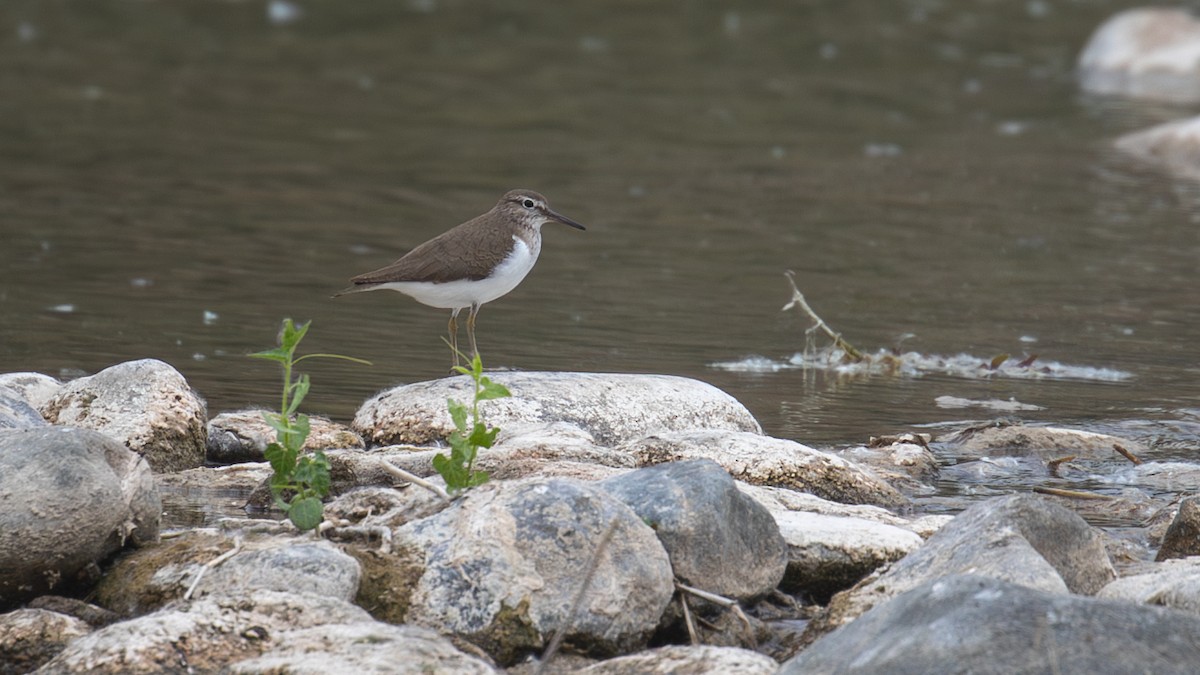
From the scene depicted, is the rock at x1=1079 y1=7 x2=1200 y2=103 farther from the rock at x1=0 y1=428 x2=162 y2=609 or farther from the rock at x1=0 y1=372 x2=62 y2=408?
the rock at x1=0 y1=428 x2=162 y2=609

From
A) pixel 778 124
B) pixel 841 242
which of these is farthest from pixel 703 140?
pixel 841 242

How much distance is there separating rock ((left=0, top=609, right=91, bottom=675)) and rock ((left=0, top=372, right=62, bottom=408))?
2466mm

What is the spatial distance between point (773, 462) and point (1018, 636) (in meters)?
2.56

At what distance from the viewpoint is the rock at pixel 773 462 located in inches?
260

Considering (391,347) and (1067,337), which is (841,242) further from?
(391,347)

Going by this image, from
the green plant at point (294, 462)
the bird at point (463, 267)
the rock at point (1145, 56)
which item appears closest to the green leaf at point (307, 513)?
the green plant at point (294, 462)

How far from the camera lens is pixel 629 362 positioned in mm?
9414

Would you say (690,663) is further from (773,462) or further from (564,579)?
(773,462)

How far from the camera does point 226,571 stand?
16.8 ft

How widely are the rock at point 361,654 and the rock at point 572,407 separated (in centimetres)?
250

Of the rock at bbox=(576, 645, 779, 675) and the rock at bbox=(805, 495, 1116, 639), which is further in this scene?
the rock at bbox=(805, 495, 1116, 639)

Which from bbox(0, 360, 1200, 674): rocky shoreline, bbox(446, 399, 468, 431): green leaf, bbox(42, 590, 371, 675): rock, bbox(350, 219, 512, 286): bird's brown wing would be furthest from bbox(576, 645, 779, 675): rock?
bbox(350, 219, 512, 286): bird's brown wing

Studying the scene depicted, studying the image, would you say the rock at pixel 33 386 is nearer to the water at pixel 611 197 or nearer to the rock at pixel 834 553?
the water at pixel 611 197

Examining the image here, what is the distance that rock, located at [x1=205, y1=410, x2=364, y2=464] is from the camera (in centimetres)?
711
